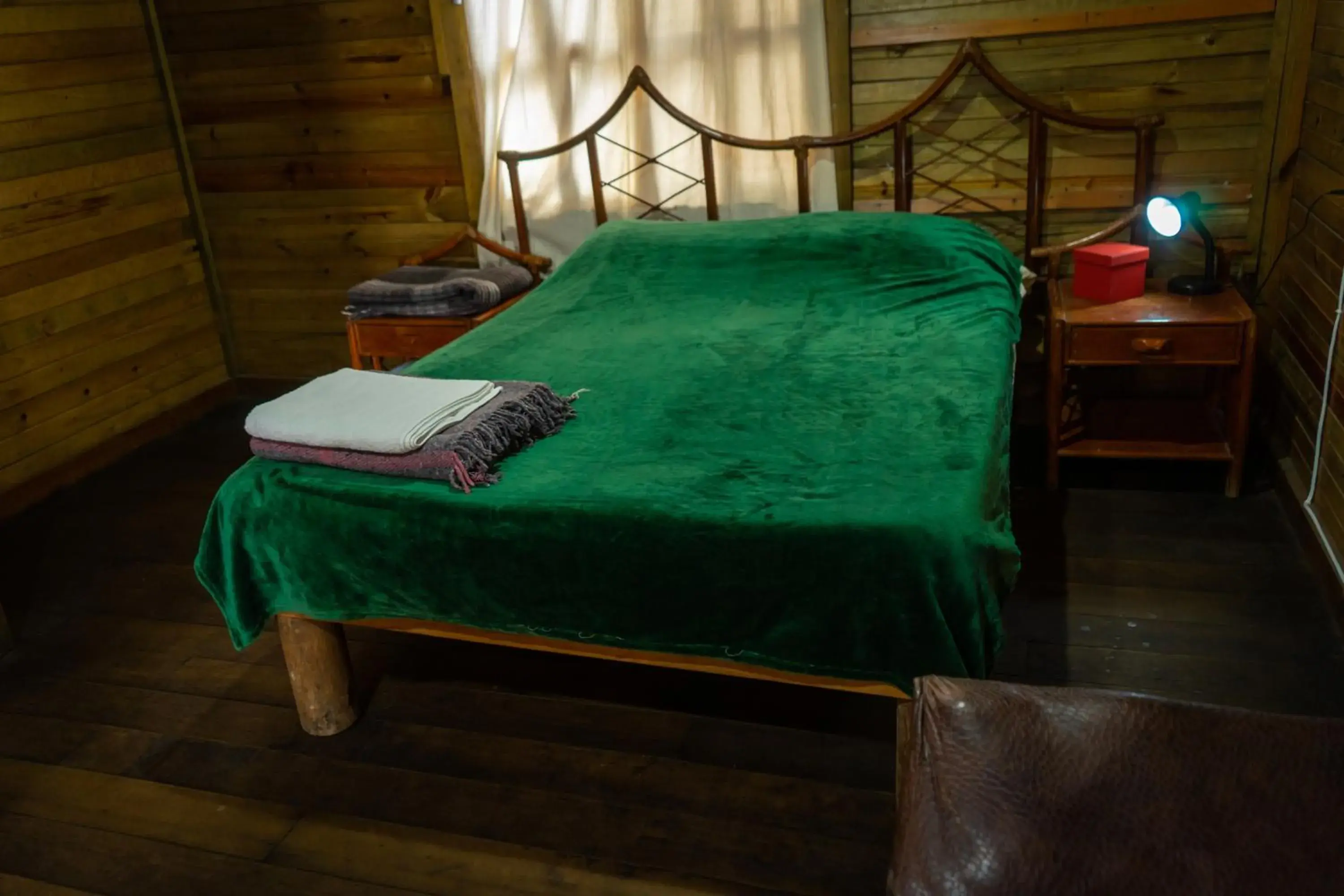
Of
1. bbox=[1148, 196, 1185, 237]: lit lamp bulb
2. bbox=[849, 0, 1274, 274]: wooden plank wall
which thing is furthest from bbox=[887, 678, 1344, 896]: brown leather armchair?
bbox=[849, 0, 1274, 274]: wooden plank wall

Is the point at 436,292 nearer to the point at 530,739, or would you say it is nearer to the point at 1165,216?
the point at 530,739

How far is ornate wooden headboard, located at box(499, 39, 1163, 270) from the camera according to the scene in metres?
3.04

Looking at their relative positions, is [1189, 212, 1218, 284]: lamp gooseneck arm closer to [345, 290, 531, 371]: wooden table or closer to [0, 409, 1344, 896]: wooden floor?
[0, 409, 1344, 896]: wooden floor

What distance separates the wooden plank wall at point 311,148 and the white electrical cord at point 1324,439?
8.77 ft

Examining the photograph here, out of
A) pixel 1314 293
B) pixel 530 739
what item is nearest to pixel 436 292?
pixel 530 739

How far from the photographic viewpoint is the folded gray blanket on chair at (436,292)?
3.41 metres

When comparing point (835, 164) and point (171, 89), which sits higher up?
point (171, 89)

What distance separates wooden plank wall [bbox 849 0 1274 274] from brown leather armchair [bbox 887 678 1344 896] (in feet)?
8.00

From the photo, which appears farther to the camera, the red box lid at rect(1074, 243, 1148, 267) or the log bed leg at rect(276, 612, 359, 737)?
the red box lid at rect(1074, 243, 1148, 267)

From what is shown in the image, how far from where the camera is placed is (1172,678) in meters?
2.17

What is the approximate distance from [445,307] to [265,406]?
1408 mm

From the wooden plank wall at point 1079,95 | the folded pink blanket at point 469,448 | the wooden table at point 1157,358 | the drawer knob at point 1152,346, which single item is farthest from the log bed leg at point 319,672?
the wooden plank wall at point 1079,95

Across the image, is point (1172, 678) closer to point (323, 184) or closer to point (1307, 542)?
point (1307, 542)

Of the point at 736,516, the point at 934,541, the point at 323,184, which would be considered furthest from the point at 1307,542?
the point at 323,184
